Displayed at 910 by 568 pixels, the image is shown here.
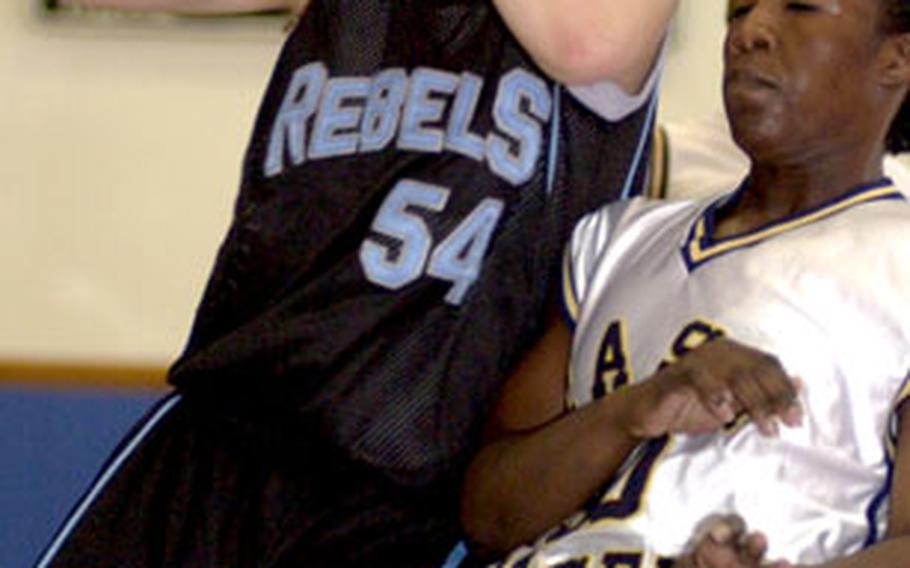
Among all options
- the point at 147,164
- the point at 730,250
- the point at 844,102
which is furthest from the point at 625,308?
the point at 147,164

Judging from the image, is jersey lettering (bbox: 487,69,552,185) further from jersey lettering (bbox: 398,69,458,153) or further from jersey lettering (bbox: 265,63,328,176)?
jersey lettering (bbox: 265,63,328,176)

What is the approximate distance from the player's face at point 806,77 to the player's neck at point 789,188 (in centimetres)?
1

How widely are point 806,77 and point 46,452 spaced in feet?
5.95

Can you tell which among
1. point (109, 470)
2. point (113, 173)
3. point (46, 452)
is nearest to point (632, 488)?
point (109, 470)

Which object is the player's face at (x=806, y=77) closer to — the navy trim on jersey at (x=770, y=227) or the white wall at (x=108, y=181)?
the navy trim on jersey at (x=770, y=227)

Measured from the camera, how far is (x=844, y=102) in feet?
4.11

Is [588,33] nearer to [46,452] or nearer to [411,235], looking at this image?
Answer: [411,235]

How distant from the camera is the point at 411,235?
Answer: 1.33 meters

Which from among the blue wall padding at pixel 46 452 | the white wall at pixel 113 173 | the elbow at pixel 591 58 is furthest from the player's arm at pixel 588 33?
the white wall at pixel 113 173

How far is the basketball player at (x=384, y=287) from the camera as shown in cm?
133

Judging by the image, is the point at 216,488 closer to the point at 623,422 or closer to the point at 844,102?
the point at 623,422

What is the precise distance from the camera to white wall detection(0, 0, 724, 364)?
3.05m

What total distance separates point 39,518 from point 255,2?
1480 mm

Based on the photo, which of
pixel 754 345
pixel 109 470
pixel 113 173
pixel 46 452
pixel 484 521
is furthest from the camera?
pixel 113 173
